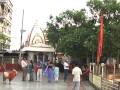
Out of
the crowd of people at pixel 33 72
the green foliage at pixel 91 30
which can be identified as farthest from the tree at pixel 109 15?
the crowd of people at pixel 33 72

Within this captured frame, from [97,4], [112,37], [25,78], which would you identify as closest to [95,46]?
[112,37]

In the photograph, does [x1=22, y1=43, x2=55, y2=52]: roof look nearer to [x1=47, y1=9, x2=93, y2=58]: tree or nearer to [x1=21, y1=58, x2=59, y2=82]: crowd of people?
[x1=47, y1=9, x2=93, y2=58]: tree

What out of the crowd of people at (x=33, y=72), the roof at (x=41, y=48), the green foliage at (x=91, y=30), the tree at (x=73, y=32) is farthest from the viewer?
the roof at (x=41, y=48)

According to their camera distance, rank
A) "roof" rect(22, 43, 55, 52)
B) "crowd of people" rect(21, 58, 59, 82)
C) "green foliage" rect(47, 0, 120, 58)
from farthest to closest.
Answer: "roof" rect(22, 43, 55, 52)
"green foliage" rect(47, 0, 120, 58)
"crowd of people" rect(21, 58, 59, 82)

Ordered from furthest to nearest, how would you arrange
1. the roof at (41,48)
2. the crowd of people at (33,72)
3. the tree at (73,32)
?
the roof at (41,48) → the tree at (73,32) → the crowd of people at (33,72)

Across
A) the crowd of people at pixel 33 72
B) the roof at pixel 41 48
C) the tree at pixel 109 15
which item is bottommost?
the crowd of people at pixel 33 72

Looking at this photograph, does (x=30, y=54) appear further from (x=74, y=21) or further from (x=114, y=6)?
(x=114, y=6)

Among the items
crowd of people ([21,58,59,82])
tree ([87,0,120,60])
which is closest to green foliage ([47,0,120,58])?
tree ([87,0,120,60])

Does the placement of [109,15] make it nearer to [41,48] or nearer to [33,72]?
[33,72]

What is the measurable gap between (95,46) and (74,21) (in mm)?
11157

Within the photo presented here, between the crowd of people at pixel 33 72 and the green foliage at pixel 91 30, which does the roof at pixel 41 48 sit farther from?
the crowd of people at pixel 33 72

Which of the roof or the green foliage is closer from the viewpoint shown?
the green foliage

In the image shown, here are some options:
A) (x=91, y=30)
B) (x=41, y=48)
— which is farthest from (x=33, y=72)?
(x=41, y=48)

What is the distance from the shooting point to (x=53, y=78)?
39.8 meters
